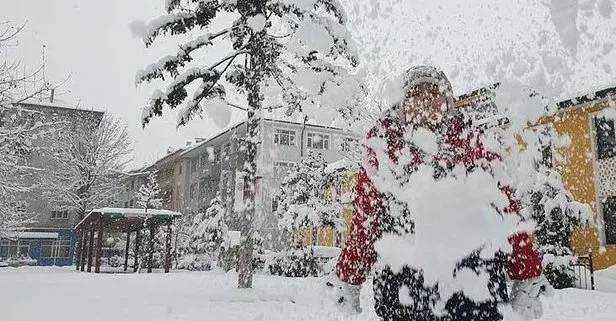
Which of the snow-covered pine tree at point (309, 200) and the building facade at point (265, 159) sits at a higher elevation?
the building facade at point (265, 159)

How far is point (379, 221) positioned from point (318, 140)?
43.3 metres

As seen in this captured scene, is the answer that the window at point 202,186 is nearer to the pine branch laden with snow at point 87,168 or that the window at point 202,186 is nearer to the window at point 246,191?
the pine branch laden with snow at point 87,168

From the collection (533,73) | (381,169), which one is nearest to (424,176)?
(381,169)

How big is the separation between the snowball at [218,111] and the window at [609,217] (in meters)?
12.5

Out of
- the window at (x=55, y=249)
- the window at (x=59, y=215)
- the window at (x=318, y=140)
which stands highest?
the window at (x=318, y=140)

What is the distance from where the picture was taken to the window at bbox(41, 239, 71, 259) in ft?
173

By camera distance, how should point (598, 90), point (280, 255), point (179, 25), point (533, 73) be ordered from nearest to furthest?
point (533, 73) → point (179, 25) → point (598, 90) → point (280, 255)

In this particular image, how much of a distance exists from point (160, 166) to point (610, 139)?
52211mm

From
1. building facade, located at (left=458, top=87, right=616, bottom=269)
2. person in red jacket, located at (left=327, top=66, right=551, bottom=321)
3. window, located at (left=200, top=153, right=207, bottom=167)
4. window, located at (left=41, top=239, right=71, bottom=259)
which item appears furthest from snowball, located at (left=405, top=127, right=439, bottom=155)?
window, located at (left=41, top=239, right=71, bottom=259)

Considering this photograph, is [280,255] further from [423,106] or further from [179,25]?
[423,106]

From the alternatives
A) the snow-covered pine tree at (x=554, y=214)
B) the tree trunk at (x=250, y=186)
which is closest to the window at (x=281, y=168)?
the snow-covered pine tree at (x=554, y=214)

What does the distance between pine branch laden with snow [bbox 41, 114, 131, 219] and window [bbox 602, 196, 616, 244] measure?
35207mm

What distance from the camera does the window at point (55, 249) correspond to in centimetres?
5264

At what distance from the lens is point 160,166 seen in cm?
6203
